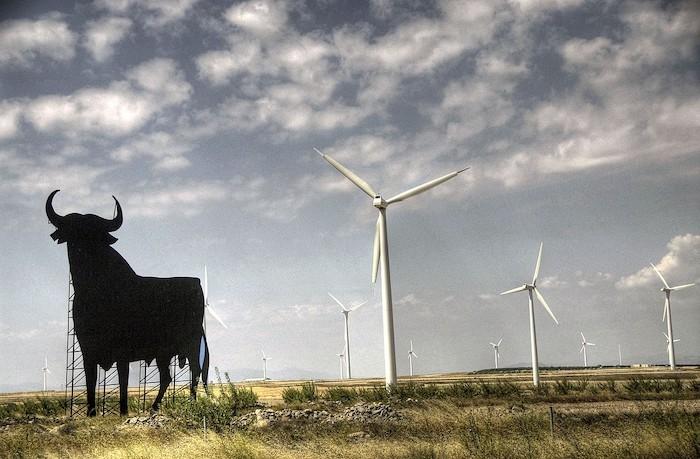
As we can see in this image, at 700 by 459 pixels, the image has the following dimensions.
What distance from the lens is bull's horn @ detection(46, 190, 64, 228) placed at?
83.7 ft

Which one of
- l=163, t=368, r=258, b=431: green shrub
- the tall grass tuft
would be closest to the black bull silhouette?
l=163, t=368, r=258, b=431: green shrub

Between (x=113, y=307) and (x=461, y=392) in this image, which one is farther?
(x=461, y=392)

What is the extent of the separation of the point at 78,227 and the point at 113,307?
11.1ft

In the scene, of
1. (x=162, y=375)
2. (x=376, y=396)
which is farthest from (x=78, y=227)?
(x=376, y=396)

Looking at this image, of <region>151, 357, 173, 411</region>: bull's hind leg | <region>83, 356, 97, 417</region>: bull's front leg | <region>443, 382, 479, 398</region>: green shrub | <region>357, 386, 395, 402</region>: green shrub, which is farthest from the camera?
<region>443, 382, 479, 398</region>: green shrub

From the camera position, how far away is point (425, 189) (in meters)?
37.3

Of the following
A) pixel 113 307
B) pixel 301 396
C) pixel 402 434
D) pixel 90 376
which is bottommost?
pixel 301 396

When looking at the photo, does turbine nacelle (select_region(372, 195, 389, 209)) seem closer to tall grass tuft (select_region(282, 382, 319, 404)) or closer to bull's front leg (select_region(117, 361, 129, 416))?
tall grass tuft (select_region(282, 382, 319, 404))

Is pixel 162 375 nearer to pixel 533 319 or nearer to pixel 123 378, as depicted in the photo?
pixel 123 378

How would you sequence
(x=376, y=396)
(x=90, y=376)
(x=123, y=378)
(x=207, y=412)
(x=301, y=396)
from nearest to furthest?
1. (x=207, y=412)
2. (x=90, y=376)
3. (x=123, y=378)
4. (x=376, y=396)
5. (x=301, y=396)

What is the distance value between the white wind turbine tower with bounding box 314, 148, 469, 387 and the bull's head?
1396 centimetres

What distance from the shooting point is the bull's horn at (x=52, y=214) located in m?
25.5

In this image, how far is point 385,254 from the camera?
34812 millimetres

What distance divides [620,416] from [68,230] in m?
21.1
